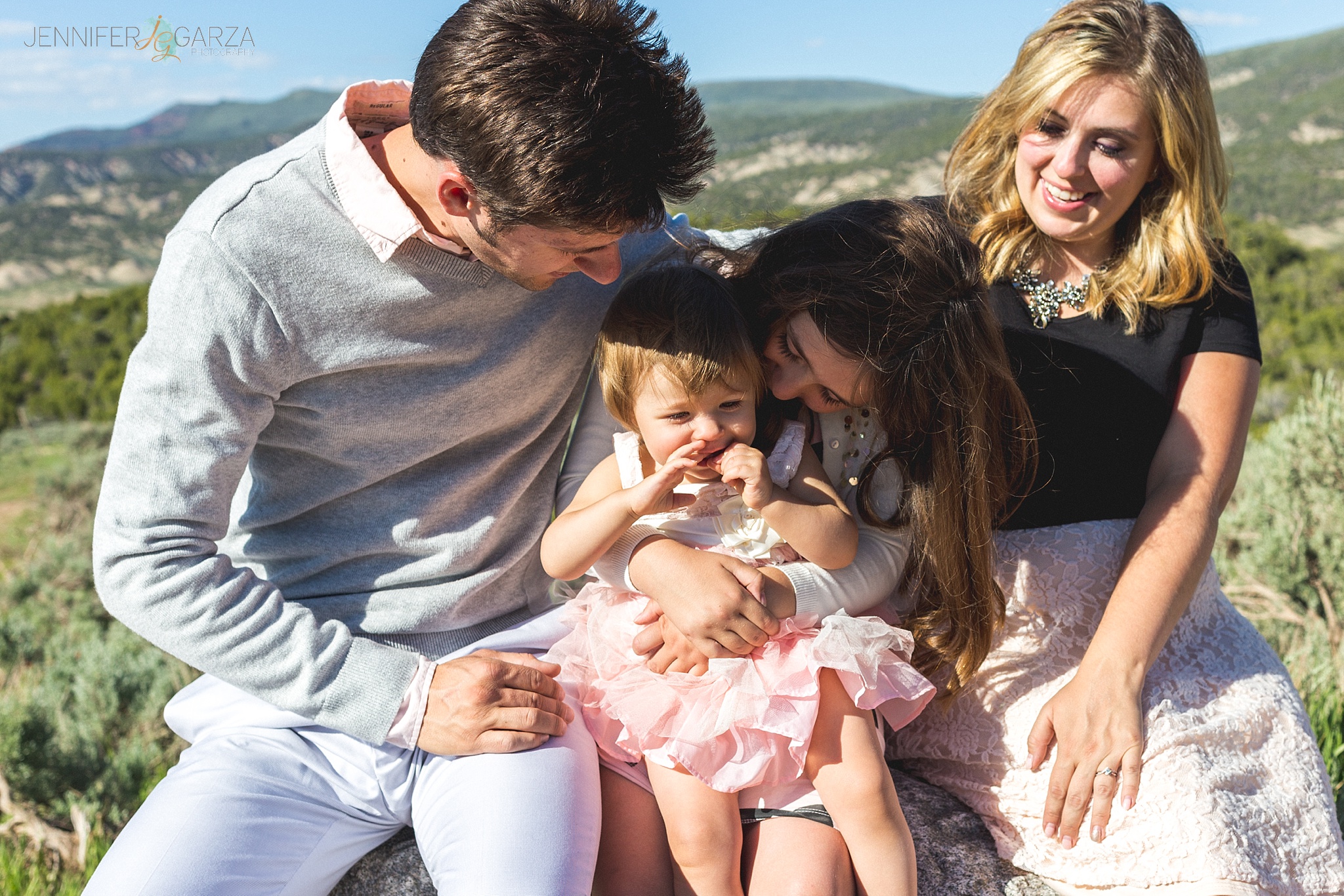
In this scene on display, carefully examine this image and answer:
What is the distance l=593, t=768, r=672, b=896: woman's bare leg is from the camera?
2004 mm

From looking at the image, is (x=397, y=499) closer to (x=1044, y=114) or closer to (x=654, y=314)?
(x=654, y=314)

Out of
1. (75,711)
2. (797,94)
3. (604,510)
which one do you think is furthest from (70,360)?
(797,94)

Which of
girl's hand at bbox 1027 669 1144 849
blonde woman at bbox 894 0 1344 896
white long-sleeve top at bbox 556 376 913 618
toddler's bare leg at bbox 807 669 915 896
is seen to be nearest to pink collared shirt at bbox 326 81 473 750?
white long-sleeve top at bbox 556 376 913 618

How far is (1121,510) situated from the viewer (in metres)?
2.47

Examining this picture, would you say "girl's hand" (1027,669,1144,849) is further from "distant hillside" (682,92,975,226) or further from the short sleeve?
"distant hillside" (682,92,975,226)

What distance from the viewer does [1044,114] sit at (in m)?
2.51

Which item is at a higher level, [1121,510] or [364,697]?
[1121,510]

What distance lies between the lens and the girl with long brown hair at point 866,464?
197cm

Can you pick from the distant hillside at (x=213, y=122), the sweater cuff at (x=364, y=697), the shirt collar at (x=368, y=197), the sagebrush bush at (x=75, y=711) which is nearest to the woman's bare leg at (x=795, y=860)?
the sweater cuff at (x=364, y=697)

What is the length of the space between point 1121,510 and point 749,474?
1142 millimetres

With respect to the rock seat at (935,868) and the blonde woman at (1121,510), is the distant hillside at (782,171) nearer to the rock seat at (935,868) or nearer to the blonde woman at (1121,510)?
the blonde woman at (1121,510)

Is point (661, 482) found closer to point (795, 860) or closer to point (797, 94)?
point (795, 860)

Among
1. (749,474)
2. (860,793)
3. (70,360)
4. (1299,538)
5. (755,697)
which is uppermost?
(749,474)

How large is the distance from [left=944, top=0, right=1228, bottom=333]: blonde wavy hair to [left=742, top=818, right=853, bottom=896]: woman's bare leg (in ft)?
4.94
